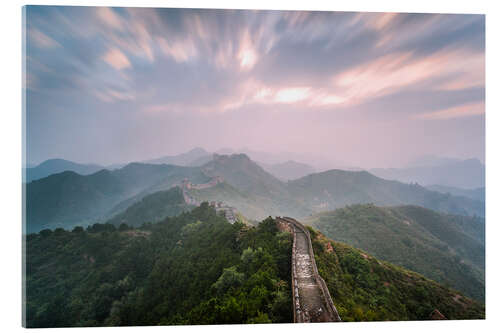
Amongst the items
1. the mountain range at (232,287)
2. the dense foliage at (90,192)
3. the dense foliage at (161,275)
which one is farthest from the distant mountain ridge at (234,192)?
the mountain range at (232,287)

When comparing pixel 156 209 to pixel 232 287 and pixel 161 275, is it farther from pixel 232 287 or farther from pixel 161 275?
pixel 232 287

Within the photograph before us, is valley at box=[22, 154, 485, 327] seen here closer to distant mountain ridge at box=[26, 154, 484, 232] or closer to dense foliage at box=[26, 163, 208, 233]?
dense foliage at box=[26, 163, 208, 233]

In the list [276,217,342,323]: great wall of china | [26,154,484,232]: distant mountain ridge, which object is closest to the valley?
[276,217,342,323]: great wall of china

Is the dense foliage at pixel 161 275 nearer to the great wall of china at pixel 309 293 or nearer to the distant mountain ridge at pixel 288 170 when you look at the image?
the great wall of china at pixel 309 293

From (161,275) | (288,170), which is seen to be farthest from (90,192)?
(288,170)

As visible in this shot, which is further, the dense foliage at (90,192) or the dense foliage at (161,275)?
the dense foliage at (90,192)
